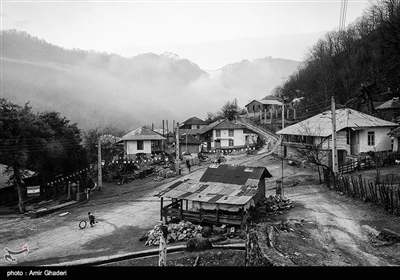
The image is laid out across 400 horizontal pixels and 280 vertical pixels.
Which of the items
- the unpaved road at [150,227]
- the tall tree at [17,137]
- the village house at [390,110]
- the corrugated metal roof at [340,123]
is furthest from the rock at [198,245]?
the village house at [390,110]

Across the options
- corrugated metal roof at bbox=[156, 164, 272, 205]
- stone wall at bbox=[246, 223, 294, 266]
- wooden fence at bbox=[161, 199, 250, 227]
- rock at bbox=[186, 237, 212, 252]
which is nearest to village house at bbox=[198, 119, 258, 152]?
corrugated metal roof at bbox=[156, 164, 272, 205]

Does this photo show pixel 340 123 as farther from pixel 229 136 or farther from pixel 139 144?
pixel 139 144

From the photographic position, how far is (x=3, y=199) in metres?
33.0

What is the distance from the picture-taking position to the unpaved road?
39.3ft

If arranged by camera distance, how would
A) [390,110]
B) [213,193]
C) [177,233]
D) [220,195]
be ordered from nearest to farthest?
[177,233] → [220,195] → [213,193] → [390,110]

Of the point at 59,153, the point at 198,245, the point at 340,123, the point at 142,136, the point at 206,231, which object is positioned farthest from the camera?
the point at 142,136

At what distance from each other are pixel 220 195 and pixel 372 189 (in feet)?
33.9

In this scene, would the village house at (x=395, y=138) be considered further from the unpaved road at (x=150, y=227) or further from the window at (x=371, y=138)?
the unpaved road at (x=150, y=227)

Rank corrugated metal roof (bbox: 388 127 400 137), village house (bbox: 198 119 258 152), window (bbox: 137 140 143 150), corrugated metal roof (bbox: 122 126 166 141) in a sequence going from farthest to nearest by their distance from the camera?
village house (bbox: 198 119 258 152), window (bbox: 137 140 143 150), corrugated metal roof (bbox: 122 126 166 141), corrugated metal roof (bbox: 388 127 400 137)

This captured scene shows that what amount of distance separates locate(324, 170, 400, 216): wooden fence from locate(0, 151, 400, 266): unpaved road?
0.56 meters

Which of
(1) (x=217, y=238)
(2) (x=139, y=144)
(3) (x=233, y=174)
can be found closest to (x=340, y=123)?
(3) (x=233, y=174)

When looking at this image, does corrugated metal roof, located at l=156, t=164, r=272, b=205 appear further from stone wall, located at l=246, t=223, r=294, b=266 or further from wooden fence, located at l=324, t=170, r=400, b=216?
wooden fence, located at l=324, t=170, r=400, b=216

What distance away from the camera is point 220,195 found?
18.4 meters
